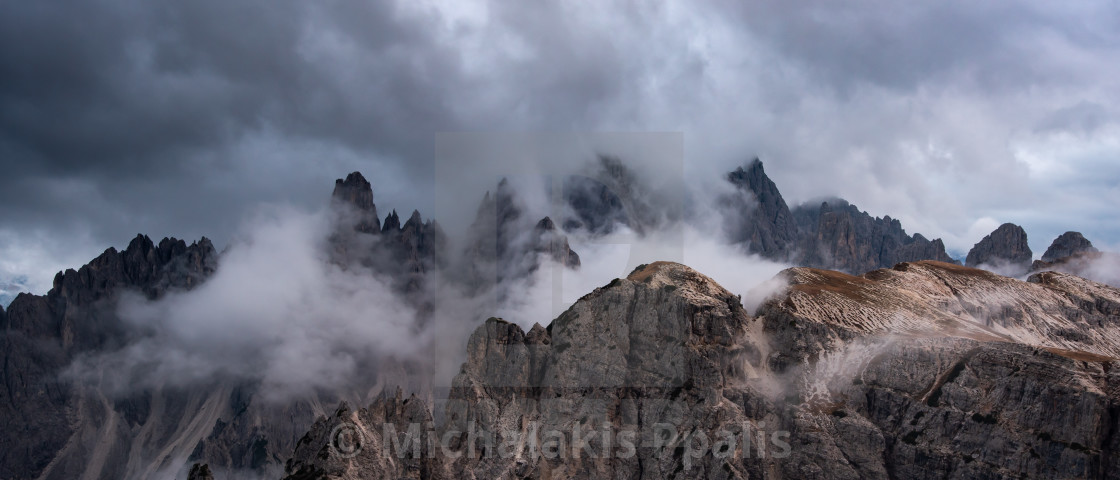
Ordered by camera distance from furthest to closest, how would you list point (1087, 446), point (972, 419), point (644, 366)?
1. point (644, 366)
2. point (972, 419)
3. point (1087, 446)

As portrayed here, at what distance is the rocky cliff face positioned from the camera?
140 meters

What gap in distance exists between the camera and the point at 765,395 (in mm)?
164875

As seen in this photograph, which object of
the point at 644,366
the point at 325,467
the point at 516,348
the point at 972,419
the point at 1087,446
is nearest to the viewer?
the point at 1087,446

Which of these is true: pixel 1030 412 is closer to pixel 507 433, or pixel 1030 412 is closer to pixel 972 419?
pixel 972 419

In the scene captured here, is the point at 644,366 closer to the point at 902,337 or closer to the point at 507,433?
the point at 507,433

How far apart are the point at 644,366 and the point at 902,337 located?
58264 millimetres

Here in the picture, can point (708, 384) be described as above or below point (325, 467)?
above

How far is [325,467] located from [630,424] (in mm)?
69054

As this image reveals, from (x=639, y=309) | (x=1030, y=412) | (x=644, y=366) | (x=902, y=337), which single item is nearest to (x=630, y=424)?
(x=644, y=366)

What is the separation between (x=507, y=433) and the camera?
6781 inches

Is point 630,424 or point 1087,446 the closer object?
point 1087,446

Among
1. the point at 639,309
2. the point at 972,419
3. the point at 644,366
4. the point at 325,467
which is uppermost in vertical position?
the point at 639,309

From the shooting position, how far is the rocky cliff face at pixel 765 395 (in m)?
140

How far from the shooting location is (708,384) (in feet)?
544
